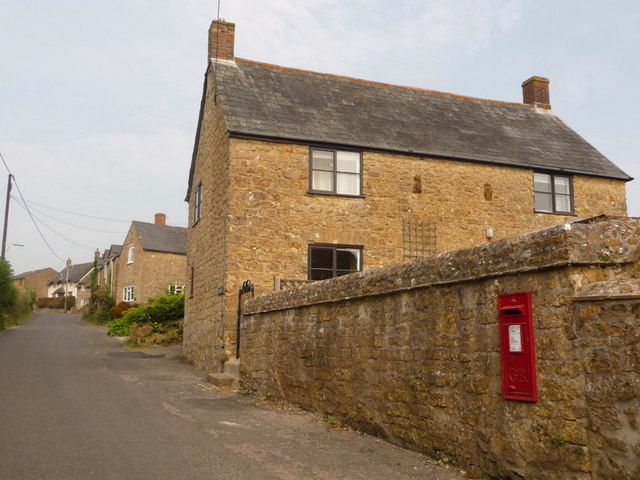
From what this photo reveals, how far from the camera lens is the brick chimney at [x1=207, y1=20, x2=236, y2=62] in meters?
17.2

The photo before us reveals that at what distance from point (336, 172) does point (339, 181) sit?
25 centimetres

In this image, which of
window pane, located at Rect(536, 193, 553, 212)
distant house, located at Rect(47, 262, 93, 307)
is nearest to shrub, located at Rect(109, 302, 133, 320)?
window pane, located at Rect(536, 193, 553, 212)

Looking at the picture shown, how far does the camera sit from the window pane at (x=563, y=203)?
17188 millimetres

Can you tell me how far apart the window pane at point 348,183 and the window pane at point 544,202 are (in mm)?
5721

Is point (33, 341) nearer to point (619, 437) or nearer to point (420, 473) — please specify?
point (420, 473)

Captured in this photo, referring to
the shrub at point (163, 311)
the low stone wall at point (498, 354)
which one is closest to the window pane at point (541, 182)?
the low stone wall at point (498, 354)

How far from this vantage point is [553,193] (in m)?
17.2

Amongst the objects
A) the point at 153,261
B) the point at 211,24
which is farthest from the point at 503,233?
the point at 153,261

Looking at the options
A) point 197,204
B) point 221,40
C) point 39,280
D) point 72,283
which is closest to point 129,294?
point 197,204

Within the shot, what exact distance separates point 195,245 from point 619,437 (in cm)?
1510

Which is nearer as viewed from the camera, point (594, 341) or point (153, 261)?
point (594, 341)

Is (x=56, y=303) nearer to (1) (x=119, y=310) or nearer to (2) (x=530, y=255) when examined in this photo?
(1) (x=119, y=310)

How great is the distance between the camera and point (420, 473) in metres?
5.60

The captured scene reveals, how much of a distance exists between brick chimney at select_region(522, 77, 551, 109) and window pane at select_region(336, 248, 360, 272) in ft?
35.1
